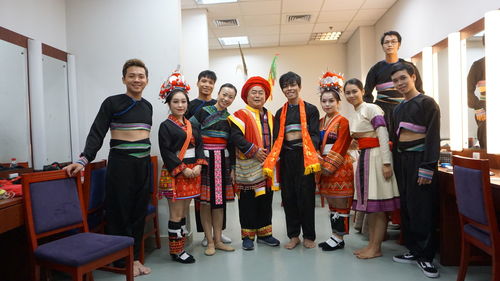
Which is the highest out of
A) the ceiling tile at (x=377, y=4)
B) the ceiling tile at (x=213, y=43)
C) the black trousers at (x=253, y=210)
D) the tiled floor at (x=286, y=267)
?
the ceiling tile at (x=213, y=43)

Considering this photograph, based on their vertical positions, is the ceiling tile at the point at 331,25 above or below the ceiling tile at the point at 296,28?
below

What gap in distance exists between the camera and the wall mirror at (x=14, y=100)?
2459mm

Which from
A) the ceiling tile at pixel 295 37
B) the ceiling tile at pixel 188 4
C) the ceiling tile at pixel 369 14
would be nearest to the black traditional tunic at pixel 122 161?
the ceiling tile at pixel 188 4

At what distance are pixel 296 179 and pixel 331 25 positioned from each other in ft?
13.1

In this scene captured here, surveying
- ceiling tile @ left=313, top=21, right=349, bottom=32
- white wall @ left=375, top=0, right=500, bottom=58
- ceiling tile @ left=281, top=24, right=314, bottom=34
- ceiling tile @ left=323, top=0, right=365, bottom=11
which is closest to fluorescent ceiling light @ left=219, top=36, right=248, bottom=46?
ceiling tile @ left=281, top=24, right=314, bottom=34

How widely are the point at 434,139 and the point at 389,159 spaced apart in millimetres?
356

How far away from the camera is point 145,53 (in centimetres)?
307

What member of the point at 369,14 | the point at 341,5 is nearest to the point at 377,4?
the point at 369,14

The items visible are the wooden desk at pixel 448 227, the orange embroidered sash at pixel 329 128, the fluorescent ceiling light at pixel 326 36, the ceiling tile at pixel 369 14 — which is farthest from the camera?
the fluorescent ceiling light at pixel 326 36

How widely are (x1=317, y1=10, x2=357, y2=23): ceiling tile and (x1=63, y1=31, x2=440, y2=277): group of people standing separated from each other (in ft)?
8.25

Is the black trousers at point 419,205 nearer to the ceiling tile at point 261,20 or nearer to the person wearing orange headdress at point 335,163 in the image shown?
the person wearing orange headdress at point 335,163

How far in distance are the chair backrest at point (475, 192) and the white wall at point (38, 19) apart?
134 inches

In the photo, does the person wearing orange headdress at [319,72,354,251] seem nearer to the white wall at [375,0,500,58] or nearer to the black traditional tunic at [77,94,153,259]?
the white wall at [375,0,500,58]

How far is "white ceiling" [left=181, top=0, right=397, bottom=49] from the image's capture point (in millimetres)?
4791
